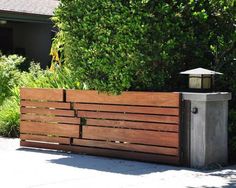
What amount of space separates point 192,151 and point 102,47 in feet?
7.34

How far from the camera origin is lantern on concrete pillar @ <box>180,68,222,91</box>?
8.35 meters

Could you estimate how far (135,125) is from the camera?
888 centimetres

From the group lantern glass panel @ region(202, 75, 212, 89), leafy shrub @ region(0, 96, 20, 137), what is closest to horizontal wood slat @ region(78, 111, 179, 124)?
lantern glass panel @ region(202, 75, 212, 89)

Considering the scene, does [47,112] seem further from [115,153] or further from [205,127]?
[205,127]

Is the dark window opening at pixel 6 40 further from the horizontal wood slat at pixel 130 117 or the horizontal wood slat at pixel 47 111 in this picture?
the horizontal wood slat at pixel 130 117

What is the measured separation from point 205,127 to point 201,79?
2.50 feet

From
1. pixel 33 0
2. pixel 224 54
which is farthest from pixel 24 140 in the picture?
pixel 33 0

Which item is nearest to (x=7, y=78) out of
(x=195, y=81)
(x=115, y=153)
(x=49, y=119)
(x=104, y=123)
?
(x=49, y=119)

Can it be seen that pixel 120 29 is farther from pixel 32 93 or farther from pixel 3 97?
pixel 3 97

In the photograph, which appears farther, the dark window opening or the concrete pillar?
the dark window opening

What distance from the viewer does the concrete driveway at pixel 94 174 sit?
23.5 feet

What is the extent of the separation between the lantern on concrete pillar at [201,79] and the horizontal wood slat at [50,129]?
2291 mm

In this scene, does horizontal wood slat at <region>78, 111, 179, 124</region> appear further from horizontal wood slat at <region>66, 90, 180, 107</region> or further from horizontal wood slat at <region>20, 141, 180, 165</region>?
horizontal wood slat at <region>20, 141, 180, 165</region>

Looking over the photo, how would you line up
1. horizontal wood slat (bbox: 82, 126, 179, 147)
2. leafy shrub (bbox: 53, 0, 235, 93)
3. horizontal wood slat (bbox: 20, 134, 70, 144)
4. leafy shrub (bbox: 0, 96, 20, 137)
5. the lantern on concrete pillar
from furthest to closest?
leafy shrub (bbox: 0, 96, 20, 137) → horizontal wood slat (bbox: 20, 134, 70, 144) → leafy shrub (bbox: 53, 0, 235, 93) → horizontal wood slat (bbox: 82, 126, 179, 147) → the lantern on concrete pillar
